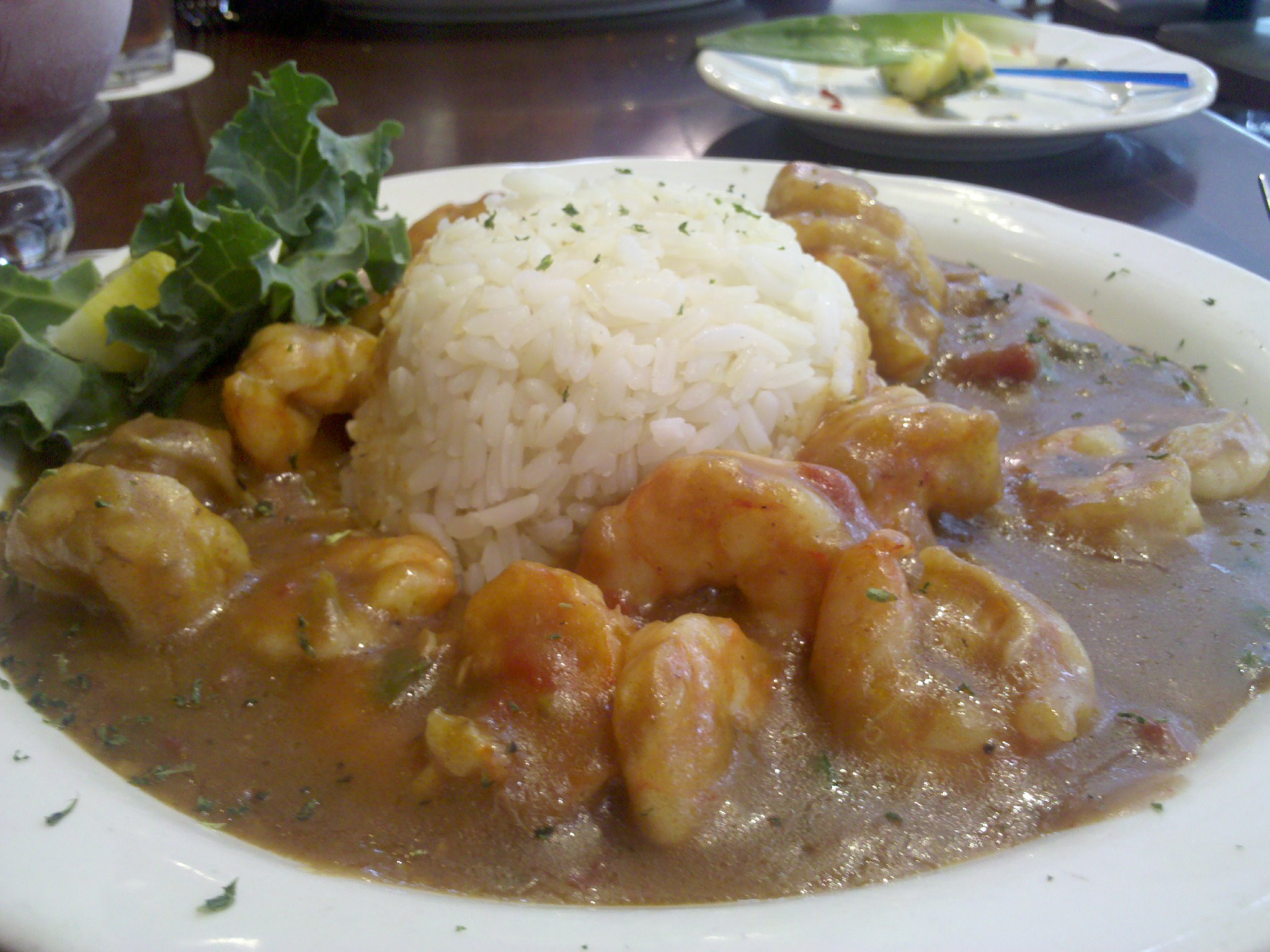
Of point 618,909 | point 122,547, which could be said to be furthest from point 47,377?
point 618,909

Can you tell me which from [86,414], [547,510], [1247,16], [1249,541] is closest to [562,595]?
[547,510]

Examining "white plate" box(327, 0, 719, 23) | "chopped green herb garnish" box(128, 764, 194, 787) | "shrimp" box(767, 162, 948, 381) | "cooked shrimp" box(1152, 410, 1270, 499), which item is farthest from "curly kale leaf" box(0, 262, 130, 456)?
"white plate" box(327, 0, 719, 23)

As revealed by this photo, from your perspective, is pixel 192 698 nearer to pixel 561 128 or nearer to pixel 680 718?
pixel 680 718

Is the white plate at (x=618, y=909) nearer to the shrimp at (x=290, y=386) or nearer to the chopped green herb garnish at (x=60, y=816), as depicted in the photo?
the chopped green herb garnish at (x=60, y=816)

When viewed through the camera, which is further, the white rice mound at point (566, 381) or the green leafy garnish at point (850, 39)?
the green leafy garnish at point (850, 39)

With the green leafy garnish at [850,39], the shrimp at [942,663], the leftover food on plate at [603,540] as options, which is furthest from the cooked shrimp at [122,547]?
the green leafy garnish at [850,39]

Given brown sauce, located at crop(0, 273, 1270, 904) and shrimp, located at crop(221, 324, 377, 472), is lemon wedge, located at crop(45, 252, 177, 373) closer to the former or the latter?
shrimp, located at crop(221, 324, 377, 472)

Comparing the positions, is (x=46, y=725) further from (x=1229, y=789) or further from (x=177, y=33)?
(x=177, y=33)
